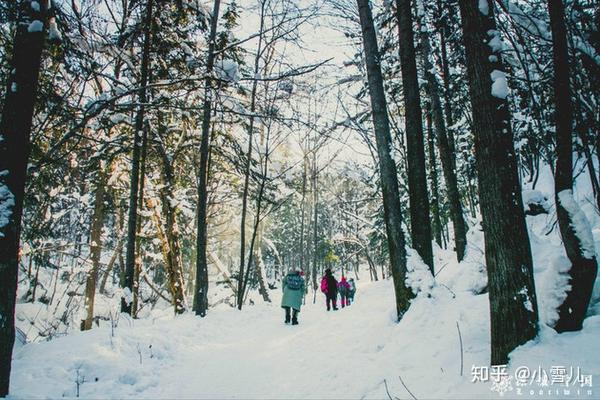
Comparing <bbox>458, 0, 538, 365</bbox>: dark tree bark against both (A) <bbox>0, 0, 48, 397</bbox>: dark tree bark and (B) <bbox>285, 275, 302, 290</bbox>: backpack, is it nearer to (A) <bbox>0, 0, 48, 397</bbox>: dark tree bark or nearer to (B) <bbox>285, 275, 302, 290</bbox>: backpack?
(A) <bbox>0, 0, 48, 397</bbox>: dark tree bark

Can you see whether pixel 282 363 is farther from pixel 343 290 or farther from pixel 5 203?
pixel 343 290

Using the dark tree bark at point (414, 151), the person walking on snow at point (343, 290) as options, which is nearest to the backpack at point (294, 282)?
the dark tree bark at point (414, 151)

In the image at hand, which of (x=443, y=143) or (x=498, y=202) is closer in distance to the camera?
(x=498, y=202)

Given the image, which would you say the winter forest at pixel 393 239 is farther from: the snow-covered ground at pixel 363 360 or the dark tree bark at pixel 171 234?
the dark tree bark at pixel 171 234

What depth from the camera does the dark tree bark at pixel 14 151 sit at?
3.64 metres

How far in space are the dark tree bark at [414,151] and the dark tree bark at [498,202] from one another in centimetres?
298

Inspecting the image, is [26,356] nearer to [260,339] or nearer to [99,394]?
[99,394]

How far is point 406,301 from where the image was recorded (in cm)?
591

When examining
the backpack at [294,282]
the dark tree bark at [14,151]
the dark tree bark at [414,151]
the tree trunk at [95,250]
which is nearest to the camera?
the dark tree bark at [14,151]

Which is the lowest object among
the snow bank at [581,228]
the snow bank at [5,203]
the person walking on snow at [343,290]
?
the person walking on snow at [343,290]

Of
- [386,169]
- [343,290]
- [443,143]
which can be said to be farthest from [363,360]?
[343,290]

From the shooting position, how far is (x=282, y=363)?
5.64m

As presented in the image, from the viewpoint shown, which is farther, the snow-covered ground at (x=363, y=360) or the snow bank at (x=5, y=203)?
the snow bank at (x=5, y=203)

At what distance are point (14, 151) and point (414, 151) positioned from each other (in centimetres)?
620
